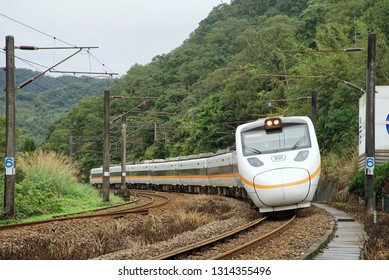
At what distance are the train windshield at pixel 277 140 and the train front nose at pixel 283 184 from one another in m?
0.60

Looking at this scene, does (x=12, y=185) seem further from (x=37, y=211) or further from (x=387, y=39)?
(x=387, y=39)

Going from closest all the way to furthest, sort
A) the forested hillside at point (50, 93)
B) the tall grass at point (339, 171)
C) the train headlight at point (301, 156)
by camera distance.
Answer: the train headlight at point (301, 156) → the forested hillside at point (50, 93) → the tall grass at point (339, 171)

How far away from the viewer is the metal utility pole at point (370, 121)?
19.2 m

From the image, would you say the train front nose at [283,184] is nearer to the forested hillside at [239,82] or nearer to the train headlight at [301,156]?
the train headlight at [301,156]

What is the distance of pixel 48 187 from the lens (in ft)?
87.0

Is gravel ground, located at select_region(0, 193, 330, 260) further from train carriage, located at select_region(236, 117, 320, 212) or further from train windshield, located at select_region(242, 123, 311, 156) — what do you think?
train windshield, located at select_region(242, 123, 311, 156)

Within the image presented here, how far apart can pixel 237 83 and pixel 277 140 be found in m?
40.1

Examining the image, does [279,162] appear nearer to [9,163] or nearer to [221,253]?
[221,253]

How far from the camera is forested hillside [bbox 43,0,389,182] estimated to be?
107 feet

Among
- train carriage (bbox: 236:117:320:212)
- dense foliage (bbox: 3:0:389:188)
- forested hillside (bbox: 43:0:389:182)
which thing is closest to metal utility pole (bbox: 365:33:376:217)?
dense foliage (bbox: 3:0:389:188)

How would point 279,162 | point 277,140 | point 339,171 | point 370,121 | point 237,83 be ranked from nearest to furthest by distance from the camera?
point 279,162 < point 277,140 < point 370,121 < point 339,171 < point 237,83

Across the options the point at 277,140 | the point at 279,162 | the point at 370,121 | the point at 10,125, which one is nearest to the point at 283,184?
the point at 279,162

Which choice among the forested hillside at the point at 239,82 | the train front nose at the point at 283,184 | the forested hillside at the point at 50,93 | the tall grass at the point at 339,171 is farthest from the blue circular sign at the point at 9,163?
the tall grass at the point at 339,171

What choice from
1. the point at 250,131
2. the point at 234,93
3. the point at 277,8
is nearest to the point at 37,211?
the point at 250,131
